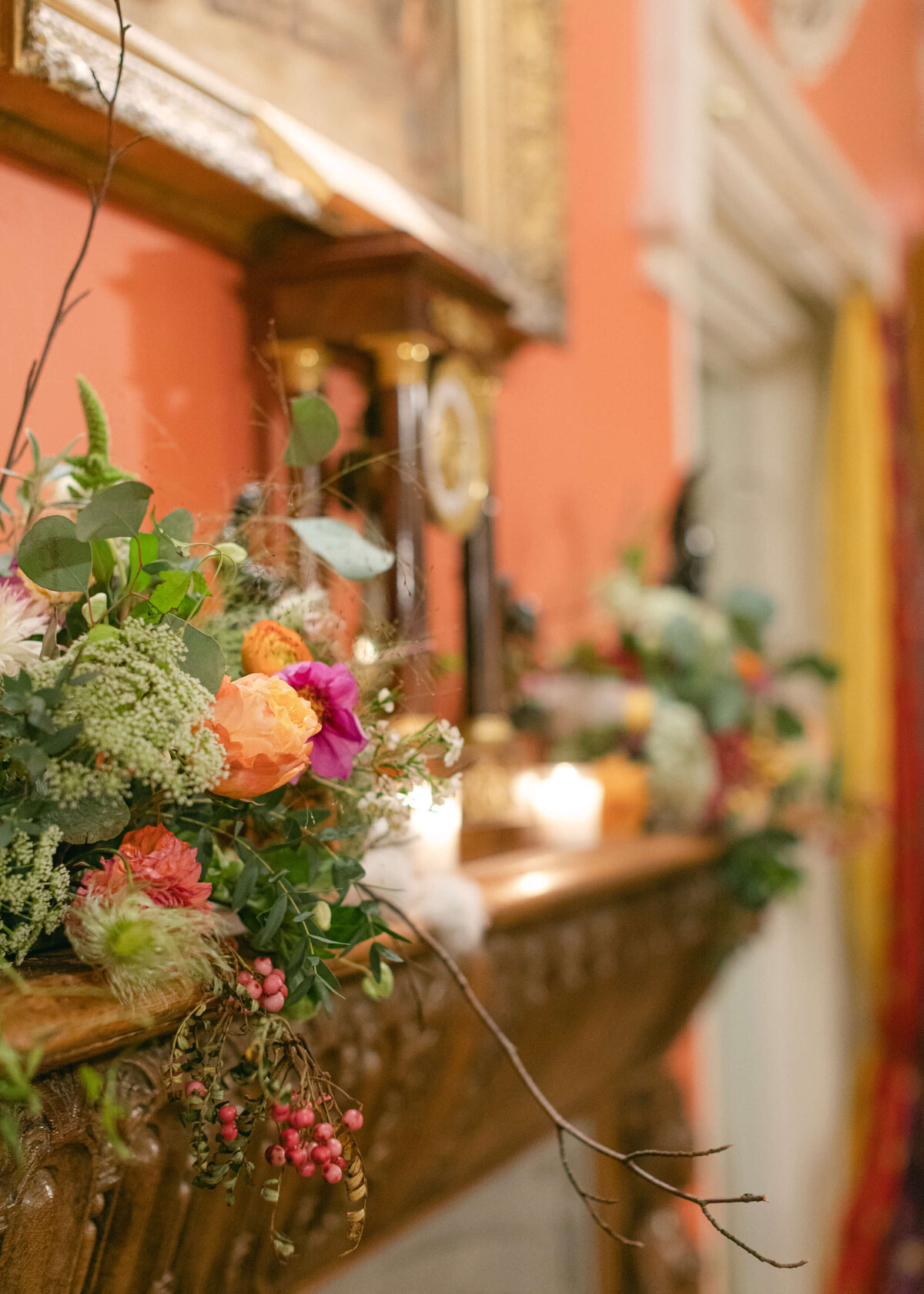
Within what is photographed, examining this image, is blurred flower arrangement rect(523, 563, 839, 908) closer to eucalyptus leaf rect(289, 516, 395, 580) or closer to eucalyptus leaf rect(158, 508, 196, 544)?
eucalyptus leaf rect(289, 516, 395, 580)

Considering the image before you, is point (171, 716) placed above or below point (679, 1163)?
above

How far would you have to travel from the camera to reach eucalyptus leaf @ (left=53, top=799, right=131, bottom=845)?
56 cm

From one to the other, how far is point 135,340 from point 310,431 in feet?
1.16

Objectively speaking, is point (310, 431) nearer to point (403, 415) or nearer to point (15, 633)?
point (15, 633)

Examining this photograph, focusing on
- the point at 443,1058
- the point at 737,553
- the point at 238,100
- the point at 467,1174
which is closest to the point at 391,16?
the point at 238,100

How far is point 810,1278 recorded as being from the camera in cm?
281

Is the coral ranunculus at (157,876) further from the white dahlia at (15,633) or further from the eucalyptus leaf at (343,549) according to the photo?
the eucalyptus leaf at (343,549)

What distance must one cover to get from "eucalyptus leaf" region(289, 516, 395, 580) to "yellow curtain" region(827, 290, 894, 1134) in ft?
9.01

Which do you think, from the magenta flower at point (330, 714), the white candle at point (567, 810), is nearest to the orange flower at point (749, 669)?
the white candle at point (567, 810)

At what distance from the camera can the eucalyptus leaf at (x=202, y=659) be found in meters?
0.58

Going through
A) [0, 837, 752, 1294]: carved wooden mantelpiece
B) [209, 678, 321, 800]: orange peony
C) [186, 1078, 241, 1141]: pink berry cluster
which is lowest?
[0, 837, 752, 1294]: carved wooden mantelpiece

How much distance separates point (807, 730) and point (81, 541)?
4.80 feet

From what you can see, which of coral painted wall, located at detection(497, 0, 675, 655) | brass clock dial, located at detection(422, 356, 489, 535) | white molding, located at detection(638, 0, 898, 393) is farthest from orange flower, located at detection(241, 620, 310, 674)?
white molding, located at detection(638, 0, 898, 393)

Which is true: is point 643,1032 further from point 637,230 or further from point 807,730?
point 637,230
